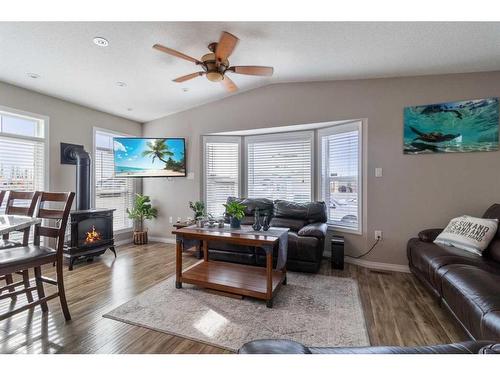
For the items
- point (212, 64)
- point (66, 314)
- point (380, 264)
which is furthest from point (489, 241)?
point (66, 314)

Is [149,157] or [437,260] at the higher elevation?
[149,157]

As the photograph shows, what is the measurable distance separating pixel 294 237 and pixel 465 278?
5.67 ft

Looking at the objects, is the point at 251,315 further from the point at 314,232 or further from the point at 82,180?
the point at 82,180

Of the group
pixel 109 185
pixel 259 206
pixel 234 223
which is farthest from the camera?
pixel 109 185

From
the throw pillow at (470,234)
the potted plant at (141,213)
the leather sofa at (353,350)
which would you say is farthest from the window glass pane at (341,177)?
the potted plant at (141,213)

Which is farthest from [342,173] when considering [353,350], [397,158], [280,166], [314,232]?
[353,350]

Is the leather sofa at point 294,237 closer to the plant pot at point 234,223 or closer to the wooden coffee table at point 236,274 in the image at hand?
the wooden coffee table at point 236,274

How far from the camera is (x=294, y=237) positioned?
3.12m

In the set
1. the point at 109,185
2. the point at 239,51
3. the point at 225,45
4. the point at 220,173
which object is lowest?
the point at 109,185

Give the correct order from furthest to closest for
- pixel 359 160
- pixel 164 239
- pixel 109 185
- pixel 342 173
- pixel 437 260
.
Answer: pixel 164 239 → pixel 109 185 → pixel 342 173 → pixel 359 160 → pixel 437 260

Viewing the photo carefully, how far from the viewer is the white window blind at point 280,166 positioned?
415 cm

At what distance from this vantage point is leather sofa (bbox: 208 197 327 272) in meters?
3.06

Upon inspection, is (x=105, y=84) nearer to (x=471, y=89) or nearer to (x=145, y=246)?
(x=145, y=246)
